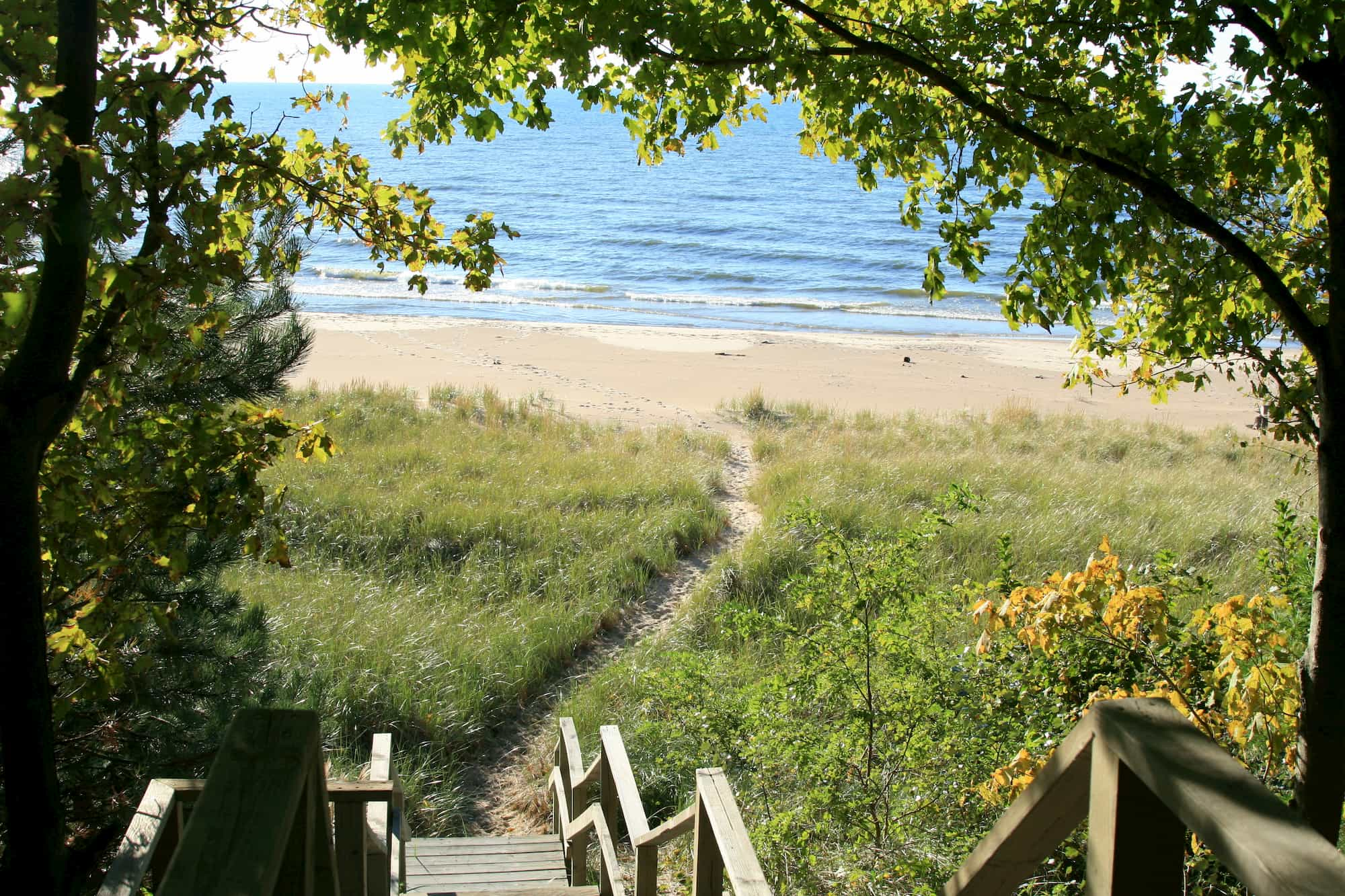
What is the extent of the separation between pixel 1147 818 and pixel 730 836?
6.07 ft

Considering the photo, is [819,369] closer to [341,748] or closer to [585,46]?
[341,748]

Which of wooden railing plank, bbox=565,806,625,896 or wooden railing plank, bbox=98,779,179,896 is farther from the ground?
wooden railing plank, bbox=98,779,179,896

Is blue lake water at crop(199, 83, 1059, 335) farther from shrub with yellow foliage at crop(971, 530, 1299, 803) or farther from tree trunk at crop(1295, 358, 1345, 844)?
tree trunk at crop(1295, 358, 1345, 844)

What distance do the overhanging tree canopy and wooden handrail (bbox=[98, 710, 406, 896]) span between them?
91.8 inches

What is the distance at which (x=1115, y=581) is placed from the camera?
146 inches

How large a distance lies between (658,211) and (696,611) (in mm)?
47571

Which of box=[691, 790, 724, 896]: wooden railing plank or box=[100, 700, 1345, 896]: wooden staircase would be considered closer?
box=[100, 700, 1345, 896]: wooden staircase

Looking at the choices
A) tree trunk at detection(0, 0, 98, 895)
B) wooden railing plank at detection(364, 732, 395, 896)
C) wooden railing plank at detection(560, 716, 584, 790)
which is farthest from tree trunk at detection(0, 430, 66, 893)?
wooden railing plank at detection(560, 716, 584, 790)

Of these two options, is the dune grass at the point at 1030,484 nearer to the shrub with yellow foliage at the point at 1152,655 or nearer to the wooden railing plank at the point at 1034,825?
the shrub with yellow foliage at the point at 1152,655

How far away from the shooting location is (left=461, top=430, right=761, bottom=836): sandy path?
694 cm

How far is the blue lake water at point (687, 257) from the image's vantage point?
33812mm

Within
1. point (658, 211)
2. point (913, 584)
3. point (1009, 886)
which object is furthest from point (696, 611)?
point (658, 211)

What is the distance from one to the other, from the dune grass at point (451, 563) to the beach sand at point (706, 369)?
4.81 metres

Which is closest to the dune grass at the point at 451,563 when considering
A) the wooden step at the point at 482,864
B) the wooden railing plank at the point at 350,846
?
the wooden step at the point at 482,864
